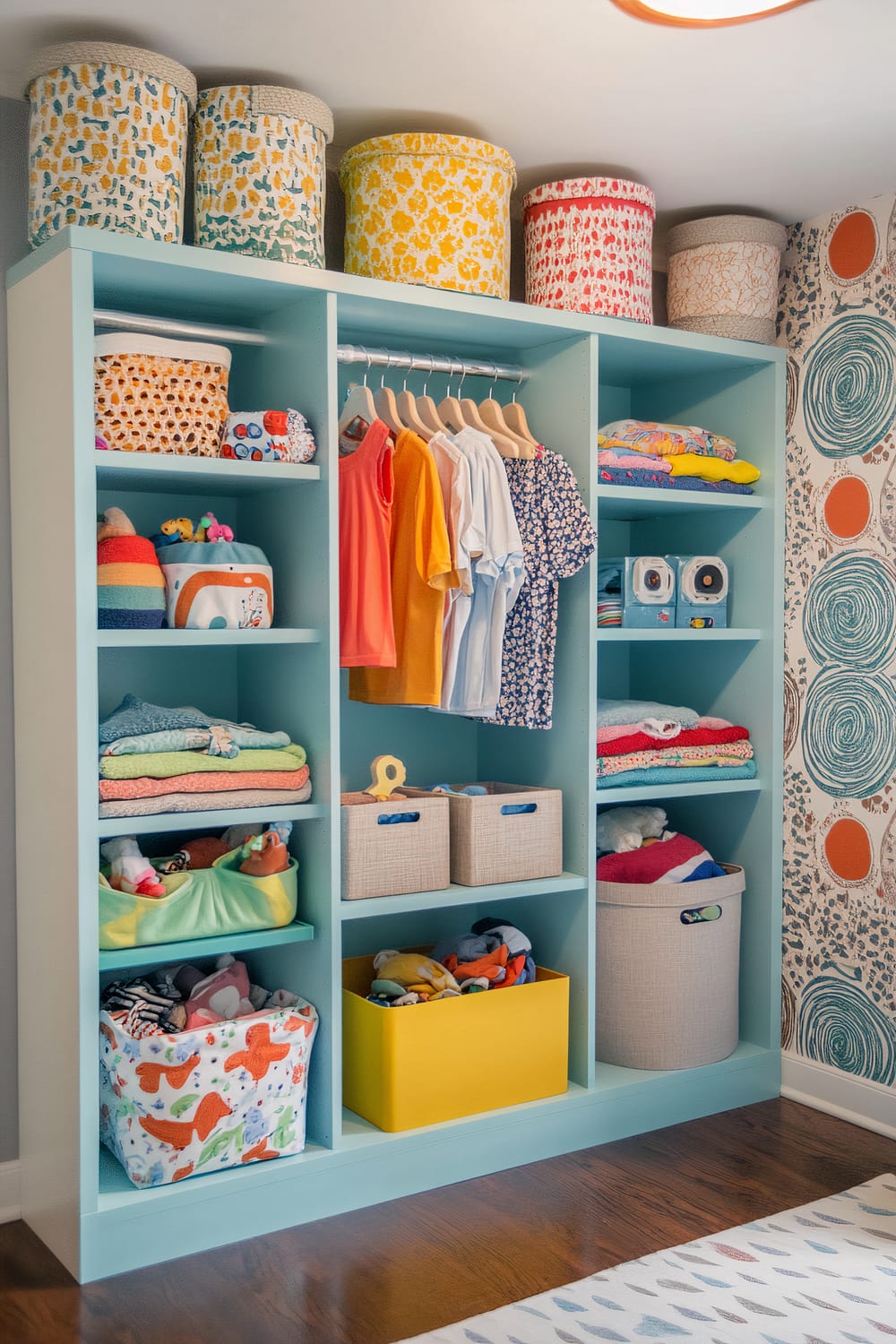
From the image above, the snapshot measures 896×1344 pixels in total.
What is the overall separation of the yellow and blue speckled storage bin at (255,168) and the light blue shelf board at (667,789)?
152cm

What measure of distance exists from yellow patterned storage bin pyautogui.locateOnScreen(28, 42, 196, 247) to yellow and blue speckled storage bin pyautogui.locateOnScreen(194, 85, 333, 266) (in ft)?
0.38

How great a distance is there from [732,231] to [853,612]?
1.08 meters

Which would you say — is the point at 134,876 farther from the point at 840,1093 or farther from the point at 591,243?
the point at 840,1093

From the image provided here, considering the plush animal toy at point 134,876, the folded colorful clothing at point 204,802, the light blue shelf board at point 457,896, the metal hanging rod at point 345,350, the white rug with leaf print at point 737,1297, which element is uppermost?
the metal hanging rod at point 345,350

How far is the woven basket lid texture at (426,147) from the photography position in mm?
2732

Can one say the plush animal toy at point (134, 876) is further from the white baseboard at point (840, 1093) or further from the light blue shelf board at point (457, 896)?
the white baseboard at point (840, 1093)

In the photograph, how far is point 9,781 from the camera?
2697 millimetres

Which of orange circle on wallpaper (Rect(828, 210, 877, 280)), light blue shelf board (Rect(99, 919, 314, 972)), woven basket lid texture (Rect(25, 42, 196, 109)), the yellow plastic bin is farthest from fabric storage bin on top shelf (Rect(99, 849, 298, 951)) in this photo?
orange circle on wallpaper (Rect(828, 210, 877, 280))

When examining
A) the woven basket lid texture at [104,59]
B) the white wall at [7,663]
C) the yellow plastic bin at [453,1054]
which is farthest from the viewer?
the yellow plastic bin at [453,1054]

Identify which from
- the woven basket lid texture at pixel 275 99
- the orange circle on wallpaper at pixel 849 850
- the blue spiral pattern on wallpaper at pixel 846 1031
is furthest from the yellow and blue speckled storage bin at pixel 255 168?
the blue spiral pattern on wallpaper at pixel 846 1031

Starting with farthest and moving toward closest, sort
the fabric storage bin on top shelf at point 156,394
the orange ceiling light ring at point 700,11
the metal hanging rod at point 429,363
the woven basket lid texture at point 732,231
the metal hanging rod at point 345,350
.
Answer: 1. the woven basket lid texture at point 732,231
2. the metal hanging rod at point 429,363
3. the metal hanging rod at point 345,350
4. the fabric storage bin on top shelf at point 156,394
5. the orange ceiling light ring at point 700,11

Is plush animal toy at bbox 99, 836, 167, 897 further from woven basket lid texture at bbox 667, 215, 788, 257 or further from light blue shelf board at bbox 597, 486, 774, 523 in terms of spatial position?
woven basket lid texture at bbox 667, 215, 788, 257

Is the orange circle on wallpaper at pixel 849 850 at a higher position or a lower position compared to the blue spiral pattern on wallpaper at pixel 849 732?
lower

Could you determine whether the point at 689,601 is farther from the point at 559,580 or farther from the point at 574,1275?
the point at 574,1275
